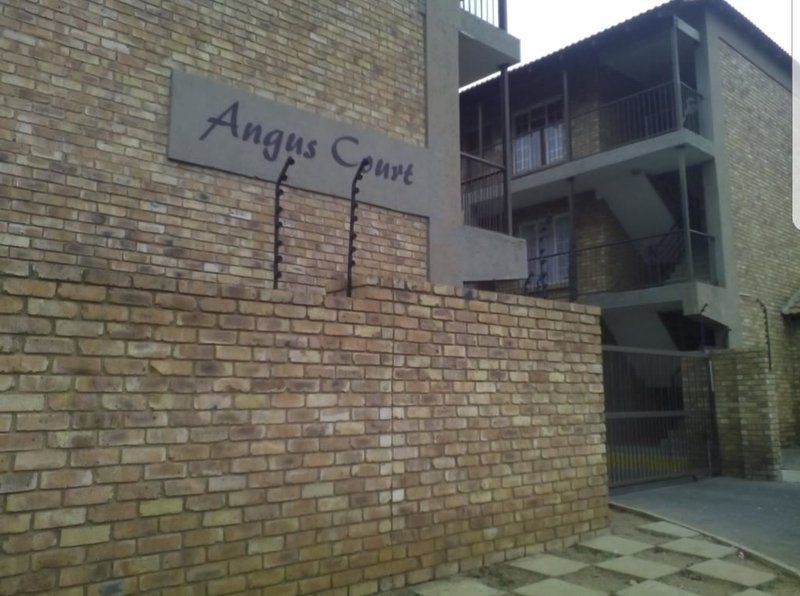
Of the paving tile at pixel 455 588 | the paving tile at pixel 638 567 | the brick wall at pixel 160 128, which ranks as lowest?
the paving tile at pixel 638 567

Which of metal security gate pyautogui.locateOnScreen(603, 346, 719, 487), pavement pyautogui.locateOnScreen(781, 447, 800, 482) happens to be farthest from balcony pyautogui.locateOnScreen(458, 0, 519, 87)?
pavement pyautogui.locateOnScreen(781, 447, 800, 482)

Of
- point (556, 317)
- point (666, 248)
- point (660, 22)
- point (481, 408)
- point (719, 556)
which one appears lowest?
point (719, 556)

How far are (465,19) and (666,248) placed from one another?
7.44m

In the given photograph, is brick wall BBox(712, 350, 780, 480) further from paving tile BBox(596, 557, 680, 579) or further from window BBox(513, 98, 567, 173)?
window BBox(513, 98, 567, 173)

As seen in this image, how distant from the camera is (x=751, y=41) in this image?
45.1 feet

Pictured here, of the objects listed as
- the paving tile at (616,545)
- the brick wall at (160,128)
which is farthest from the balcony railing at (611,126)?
the paving tile at (616,545)

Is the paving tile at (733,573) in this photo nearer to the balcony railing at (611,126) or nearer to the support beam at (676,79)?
the support beam at (676,79)

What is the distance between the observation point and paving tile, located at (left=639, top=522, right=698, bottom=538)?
561 centimetres

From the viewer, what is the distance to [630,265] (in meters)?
13.6

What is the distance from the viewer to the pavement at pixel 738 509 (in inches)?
218

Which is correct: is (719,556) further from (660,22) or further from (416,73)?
(660,22)

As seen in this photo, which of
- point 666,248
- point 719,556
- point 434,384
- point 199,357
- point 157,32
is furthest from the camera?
point 666,248

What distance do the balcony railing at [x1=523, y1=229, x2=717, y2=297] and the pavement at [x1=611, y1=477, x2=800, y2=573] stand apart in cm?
501

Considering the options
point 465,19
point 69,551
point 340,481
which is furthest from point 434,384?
point 465,19
